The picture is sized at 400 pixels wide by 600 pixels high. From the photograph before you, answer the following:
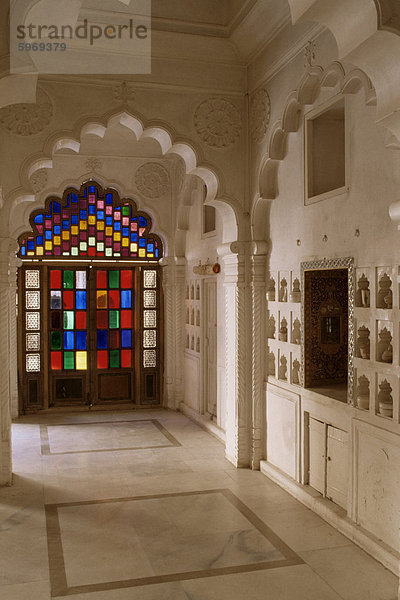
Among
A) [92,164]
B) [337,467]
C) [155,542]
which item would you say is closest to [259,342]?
[337,467]

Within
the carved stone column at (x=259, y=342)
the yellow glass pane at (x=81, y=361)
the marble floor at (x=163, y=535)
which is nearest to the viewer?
the marble floor at (x=163, y=535)

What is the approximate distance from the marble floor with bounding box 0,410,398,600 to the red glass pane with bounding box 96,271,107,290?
11.0 feet

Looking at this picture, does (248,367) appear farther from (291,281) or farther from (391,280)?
(391,280)

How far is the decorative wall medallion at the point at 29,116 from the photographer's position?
6176 millimetres

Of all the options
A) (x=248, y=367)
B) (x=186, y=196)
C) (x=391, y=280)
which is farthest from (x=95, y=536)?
(x=186, y=196)

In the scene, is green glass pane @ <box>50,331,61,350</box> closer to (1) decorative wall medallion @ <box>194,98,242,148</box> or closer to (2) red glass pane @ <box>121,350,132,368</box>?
(2) red glass pane @ <box>121,350,132,368</box>

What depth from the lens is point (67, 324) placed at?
33.3 feet

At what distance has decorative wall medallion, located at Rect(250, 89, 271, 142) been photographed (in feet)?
21.0

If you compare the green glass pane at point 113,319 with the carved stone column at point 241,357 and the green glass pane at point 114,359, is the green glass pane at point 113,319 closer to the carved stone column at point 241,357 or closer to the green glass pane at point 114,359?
the green glass pane at point 114,359

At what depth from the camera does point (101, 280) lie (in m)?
10.3

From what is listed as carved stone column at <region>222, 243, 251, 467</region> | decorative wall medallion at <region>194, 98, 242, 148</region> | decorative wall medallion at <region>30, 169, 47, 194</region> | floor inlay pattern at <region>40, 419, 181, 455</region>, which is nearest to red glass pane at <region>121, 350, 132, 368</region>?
floor inlay pattern at <region>40, 419, 181, 455</region>

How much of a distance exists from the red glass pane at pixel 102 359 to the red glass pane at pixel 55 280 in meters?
1.31

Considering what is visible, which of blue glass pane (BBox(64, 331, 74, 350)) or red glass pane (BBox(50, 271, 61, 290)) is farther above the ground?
red glass pane (BBox(50, 271, 61, 290))

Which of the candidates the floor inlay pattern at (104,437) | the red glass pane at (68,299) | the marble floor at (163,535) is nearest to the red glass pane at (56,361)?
the red glass pane at (68,299)
